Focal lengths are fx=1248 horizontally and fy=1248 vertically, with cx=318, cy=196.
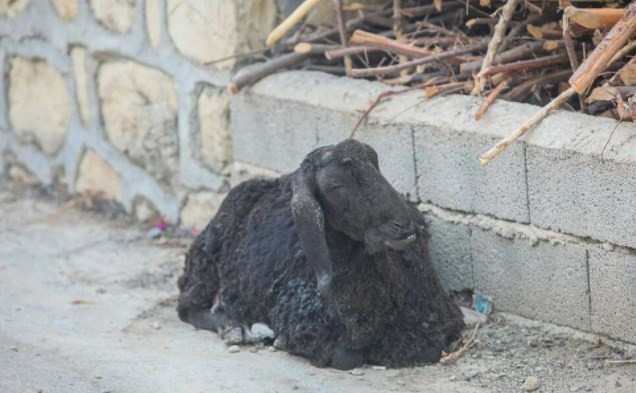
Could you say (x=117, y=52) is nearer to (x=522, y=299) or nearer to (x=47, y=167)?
(x=47, y=167)

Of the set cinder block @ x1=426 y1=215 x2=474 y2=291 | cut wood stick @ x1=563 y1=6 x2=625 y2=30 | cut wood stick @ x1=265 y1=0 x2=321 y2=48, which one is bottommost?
cinder block @ x1=426 y1=215 x2=474 y2=291

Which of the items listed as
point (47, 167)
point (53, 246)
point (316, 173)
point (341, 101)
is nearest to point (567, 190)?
point (316, 173)

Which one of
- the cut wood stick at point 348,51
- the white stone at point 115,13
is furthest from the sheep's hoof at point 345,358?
the white stone at point 115,13

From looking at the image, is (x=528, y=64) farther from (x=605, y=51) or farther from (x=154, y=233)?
(x=154, y=233)

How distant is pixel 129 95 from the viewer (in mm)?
7328

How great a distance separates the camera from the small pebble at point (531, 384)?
462 centimetres

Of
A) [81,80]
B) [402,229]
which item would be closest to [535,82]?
[402,229]

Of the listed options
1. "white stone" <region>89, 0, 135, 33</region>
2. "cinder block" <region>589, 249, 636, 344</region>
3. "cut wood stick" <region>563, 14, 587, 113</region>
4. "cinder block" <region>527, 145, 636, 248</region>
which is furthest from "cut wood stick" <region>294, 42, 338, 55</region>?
"cinder block" <region>589, 249, 636, 344</region>

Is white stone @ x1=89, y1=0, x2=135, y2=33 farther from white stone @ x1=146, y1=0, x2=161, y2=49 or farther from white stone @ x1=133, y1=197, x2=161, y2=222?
white stone @ x1=133, y1=197, x2=161, y2=222

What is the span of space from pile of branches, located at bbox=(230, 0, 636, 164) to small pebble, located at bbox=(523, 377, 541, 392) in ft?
2.95

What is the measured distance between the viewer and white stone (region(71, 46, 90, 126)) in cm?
765

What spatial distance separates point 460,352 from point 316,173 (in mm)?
932

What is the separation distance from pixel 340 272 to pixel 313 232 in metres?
0.26

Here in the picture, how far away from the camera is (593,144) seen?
475 centimetres
